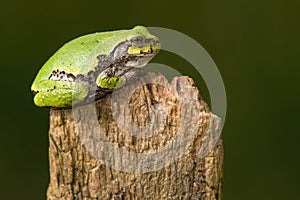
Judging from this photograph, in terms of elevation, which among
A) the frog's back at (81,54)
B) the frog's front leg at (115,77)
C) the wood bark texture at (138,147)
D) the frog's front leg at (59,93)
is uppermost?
the frog's back at (81,54)

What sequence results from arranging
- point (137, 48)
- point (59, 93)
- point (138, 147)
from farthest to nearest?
point (137, 48) < point (59, 93) < point (138, 147)

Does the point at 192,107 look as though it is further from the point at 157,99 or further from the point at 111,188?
the point at 111,188

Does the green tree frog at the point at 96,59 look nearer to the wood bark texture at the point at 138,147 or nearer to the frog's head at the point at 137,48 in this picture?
the frog's head at the point at 137,48

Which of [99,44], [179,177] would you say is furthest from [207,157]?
[99,44]

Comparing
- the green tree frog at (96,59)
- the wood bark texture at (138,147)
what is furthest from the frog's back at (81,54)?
the wood bark texture at (138,147)

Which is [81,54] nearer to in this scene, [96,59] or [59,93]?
[96,59]

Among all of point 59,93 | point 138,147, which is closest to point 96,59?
point 59,93
